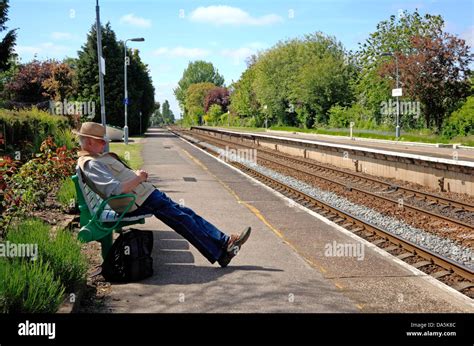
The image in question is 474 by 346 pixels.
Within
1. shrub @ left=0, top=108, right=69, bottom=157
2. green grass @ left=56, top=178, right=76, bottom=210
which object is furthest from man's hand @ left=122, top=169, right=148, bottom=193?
shrub @ left=0, top=108, right=69, bottom=157

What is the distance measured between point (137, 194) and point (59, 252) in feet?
3.93

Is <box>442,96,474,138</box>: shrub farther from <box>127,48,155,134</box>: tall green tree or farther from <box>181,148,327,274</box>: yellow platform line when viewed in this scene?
<box>127,48,155,134</box>: tall green tree

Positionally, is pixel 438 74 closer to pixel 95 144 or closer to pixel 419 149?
pixel 419 149

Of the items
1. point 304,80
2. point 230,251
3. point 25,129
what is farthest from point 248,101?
point 230,251

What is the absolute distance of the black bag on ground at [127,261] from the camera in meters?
5.81

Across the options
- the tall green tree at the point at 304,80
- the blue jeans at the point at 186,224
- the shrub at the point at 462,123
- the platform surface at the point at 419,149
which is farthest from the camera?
the tall green tree at the point at 304,80

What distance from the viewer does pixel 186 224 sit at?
6266 mm

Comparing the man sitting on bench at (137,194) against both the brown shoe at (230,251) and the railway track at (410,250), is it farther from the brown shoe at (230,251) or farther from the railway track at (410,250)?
the railway track at (410,250)

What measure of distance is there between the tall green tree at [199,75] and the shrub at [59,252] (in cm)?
16026

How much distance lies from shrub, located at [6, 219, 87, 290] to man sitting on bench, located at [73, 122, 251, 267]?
0.69 meters

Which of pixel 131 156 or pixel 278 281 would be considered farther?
pixel 131 156

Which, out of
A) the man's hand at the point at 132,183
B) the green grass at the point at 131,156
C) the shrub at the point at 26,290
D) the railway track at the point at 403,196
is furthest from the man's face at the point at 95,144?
the green grass at the point at 131,156

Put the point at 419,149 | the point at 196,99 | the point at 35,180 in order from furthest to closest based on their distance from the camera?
the point at 196,99, the point at 419,149, the point at 35,180

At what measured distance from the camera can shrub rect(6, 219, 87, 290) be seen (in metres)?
5.14
